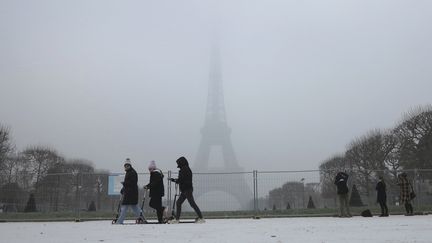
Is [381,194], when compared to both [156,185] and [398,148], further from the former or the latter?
[398,148]

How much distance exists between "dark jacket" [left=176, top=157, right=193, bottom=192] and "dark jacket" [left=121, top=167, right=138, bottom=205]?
1299 mm

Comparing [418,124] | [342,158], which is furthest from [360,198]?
[342,158]

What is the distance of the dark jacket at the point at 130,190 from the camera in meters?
13.5

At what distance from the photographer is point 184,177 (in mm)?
13641

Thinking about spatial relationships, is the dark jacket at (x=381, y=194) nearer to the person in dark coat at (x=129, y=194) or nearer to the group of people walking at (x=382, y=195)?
the group of people walking at (x=382, y=195)

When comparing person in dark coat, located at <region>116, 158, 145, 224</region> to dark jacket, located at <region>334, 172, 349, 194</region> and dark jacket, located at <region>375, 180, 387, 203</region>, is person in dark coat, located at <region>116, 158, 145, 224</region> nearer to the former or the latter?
dark jacket, located at <region>334, 172, 349, 194</region>

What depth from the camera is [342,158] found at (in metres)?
51.8

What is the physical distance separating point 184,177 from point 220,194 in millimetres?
7025

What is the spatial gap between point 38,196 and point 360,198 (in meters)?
16.2

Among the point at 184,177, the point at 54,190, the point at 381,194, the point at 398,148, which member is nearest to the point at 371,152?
the point at 398,148

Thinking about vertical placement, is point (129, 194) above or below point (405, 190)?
below

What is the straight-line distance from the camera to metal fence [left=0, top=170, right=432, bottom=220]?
1944 centimetres

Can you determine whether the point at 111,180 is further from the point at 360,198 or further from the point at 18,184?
the point at 360,198

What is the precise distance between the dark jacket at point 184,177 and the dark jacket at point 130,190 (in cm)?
130
